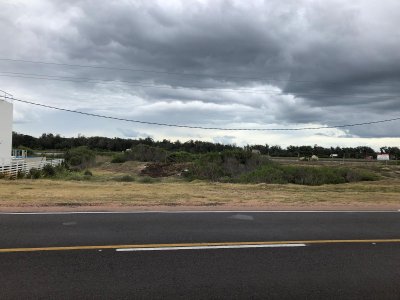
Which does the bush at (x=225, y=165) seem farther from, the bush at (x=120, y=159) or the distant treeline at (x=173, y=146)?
the distant treeline at (x=173, y=146)

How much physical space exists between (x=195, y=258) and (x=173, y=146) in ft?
351

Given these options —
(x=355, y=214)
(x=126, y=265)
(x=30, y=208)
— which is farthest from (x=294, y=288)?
(x=30, y=208)

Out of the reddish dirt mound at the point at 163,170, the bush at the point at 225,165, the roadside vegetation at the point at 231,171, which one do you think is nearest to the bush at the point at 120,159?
the roadside vegetation at the point at 231,171

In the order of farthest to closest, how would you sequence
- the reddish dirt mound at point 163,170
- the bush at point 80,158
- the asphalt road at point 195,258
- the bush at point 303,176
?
the bush at point 80,158, the reddish dirt mound at point 163,170, the bush at point 303,176, the asphalt road at point 195,258

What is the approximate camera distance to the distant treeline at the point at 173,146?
105125mm

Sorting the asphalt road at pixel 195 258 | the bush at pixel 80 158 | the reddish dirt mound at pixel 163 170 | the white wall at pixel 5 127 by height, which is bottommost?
the asphalt road at pixel 195 258

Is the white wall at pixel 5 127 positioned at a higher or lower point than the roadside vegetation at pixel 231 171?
higher

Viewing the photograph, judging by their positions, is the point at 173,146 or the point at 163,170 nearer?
the point at 163,170

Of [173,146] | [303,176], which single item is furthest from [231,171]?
[173,146]

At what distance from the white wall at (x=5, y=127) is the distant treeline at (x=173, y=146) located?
175ft

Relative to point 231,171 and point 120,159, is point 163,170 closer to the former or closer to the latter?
point 231,171

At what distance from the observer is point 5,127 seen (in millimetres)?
40688

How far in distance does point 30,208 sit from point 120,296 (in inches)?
361

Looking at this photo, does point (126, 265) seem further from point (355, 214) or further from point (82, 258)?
point (355, 214)
